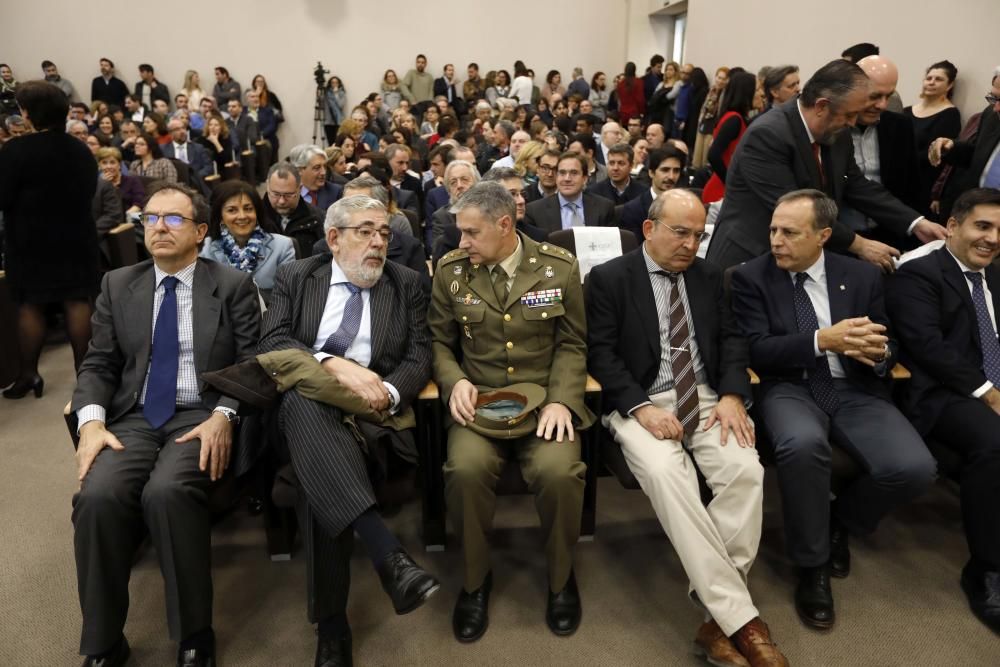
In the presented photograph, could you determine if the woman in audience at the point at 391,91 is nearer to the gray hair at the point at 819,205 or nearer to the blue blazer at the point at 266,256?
the blue blazer at the point at 266,256

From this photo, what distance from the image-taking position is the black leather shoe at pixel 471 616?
6.79 feet

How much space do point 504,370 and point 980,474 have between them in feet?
5.30

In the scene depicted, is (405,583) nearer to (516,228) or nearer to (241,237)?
(516,228)

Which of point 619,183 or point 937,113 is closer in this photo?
point 937,113

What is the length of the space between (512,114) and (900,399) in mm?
7307

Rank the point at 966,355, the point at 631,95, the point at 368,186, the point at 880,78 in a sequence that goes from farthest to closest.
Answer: the point at 631,95 < the point at 368,186 < the point at 880,78 < the point at 966,355

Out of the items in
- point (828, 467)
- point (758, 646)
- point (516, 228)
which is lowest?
point (758, 646)

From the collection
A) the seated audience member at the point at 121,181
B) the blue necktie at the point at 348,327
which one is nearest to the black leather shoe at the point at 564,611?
the blue necktie at the point at 348,327

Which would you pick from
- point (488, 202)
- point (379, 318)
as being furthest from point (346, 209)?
point (488, 202)

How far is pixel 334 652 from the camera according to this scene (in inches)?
76.3

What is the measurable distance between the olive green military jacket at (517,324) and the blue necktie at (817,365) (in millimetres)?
794

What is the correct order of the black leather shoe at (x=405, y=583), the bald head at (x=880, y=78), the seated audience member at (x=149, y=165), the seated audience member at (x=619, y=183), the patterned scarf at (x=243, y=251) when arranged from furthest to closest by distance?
the seated audience member at (x=149, y=165)
the seated audience member at (x=619, y=183)
the patterned scarf at (x=243, y=251)
the bald head at (x=880, y=78)
the black leather shoe at (x=405, y=583)

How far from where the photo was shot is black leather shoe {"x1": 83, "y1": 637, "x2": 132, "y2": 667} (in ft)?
6.24

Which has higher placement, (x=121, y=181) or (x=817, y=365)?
(x=121, y=181)
